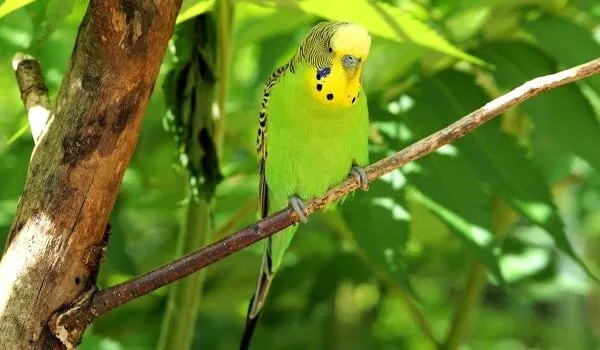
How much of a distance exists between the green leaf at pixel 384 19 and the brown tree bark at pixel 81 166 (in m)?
0.30

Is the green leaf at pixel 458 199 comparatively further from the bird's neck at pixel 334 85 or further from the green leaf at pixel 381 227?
the bird's neck at pixel 334 85

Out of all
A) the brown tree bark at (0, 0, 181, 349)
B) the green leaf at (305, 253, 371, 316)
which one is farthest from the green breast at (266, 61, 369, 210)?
the green leaf at (305, 253, 371, 316)

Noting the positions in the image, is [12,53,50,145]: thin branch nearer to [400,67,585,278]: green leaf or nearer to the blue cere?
the blue cere

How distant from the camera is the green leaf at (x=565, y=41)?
148 cm

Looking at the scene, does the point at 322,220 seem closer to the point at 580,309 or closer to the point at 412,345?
the point at 412,345

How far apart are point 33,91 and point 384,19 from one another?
494mm

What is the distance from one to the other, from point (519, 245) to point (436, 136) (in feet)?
4.33

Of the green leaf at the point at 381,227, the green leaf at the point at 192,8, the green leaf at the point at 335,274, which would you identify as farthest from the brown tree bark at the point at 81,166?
the green leaf at the point at 335,274

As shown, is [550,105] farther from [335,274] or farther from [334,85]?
[335,274]

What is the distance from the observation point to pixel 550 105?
1.46 m

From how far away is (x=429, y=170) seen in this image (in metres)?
1.44

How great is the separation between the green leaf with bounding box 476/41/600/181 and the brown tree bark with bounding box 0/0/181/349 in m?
0.74

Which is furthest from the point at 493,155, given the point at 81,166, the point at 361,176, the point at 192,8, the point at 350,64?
the point at 81,166

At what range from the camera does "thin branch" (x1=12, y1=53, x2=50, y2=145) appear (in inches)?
42.1
